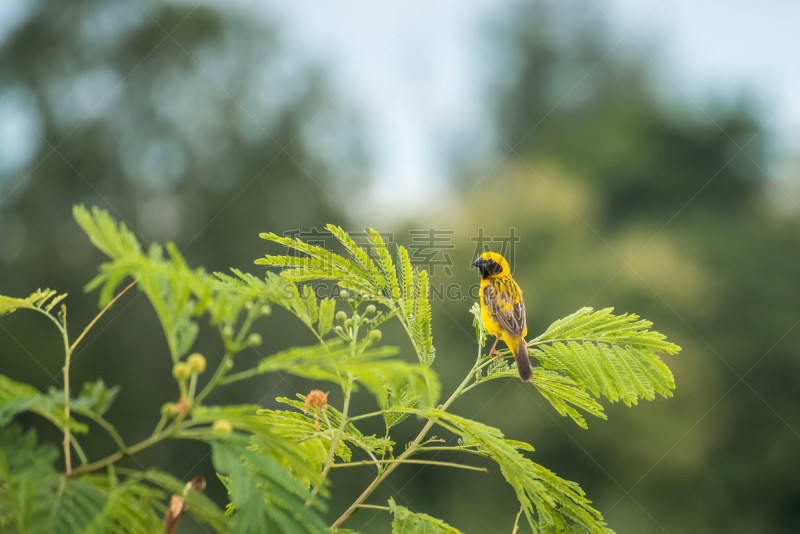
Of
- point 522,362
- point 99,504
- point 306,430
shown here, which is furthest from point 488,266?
point 99,504

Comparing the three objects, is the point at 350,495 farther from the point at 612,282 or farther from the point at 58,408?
the point at 58,408

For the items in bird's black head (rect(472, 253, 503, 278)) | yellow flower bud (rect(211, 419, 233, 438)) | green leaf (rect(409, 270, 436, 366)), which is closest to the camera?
yellow flower bud (rect(211, 419, 233, 438))

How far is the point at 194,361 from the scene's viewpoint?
1.12 meters

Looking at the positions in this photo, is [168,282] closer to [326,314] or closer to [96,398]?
[96,398]

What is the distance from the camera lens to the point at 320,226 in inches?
703

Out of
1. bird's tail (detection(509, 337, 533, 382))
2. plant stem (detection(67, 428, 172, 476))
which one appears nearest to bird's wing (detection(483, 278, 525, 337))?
bird's tail (detection(509, 337, 533, 382))

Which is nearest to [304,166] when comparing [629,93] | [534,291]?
[534,291]

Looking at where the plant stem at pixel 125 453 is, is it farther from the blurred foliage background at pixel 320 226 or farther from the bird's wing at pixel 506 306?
the blurred foliage background at pixel 320 226

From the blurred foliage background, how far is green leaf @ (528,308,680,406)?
14576mm

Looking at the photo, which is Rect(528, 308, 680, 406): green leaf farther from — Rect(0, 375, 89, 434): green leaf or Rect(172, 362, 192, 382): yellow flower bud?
Rect(0, 375, 89, 434): green leaf

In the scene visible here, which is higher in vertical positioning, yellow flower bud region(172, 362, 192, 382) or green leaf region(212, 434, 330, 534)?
yellow flower bud region(172, 362, 192, 382)

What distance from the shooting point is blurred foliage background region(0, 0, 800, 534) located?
58.5ft

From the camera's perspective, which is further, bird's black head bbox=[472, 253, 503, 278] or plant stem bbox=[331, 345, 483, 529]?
bird's black head bbox=[472, 253, 503, 278]

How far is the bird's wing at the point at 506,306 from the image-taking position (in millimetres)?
4262
